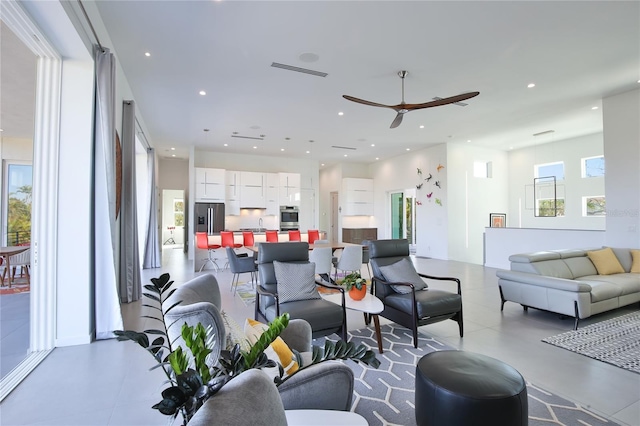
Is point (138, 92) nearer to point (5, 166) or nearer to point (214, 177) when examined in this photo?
point (5, 166)

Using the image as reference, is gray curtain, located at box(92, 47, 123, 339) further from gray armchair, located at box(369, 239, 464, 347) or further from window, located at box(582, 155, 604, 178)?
window, located at box(582, 155, 604, 178)

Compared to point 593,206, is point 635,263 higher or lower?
lower

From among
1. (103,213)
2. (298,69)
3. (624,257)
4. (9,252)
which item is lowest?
(624,257)

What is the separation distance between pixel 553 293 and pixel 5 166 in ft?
26.9

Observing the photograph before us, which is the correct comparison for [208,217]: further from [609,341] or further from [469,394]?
[609,341]

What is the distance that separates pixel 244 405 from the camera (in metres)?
0.71

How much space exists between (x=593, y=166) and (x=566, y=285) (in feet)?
21.7

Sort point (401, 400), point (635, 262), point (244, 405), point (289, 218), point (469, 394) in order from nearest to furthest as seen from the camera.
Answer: point (244, 405) → point (469, 394) → point (401, 400) → point (635, 262) → point (289, 218)

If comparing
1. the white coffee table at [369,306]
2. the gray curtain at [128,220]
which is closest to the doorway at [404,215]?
the white coffee table at [369,306]

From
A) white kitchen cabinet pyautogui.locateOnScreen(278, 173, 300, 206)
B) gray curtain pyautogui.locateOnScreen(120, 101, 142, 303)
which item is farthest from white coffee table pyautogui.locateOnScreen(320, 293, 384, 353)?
white kitchen cabinet pyautogui.locateOnScreen(278, 173, 300, 206)

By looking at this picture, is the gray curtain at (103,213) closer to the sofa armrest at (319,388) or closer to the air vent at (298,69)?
the air vent at (298,69)

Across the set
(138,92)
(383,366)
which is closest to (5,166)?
(138,92)

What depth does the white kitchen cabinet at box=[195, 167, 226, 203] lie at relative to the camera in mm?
9250

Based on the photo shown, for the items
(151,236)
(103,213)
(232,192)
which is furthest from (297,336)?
(232,192)
